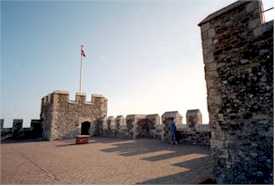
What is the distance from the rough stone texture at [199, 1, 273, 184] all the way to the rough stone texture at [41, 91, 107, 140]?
15.9 metres

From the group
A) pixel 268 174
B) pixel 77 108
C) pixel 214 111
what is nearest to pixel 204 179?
pixel 268 174

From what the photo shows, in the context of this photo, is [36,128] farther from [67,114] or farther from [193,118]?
[193,118]

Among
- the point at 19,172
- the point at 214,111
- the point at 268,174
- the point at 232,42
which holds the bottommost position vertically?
the point at 19,172

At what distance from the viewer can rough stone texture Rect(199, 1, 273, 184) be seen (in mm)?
3770

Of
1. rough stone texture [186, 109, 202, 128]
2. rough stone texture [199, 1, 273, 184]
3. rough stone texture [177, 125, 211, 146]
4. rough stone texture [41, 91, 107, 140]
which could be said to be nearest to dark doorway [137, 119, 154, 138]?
rough stone texture [177, 125, 211, 146]

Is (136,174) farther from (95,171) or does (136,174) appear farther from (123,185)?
(95,171)

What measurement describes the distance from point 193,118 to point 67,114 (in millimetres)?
12299

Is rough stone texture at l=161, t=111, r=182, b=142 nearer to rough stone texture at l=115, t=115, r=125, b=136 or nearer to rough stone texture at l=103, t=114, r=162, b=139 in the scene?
rough stone texture at l=103, t=114, r=162, b=139

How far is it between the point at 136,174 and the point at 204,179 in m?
1.66

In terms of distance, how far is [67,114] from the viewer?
18.3 meters

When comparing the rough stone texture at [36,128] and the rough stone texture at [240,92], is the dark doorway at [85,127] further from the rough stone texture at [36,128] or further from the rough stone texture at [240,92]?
the rough stone texture at [240,92]

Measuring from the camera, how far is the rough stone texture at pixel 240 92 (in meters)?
3.77

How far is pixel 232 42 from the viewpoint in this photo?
4.43 metres

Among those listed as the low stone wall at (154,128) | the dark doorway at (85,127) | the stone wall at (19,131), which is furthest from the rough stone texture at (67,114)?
the low stone wall at (154,128)
